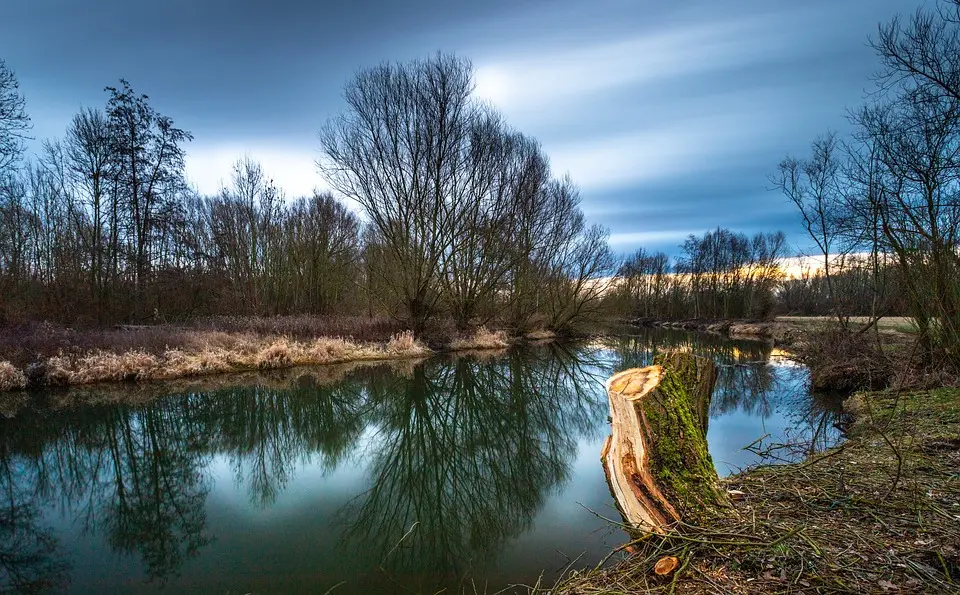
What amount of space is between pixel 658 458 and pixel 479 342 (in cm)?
1774

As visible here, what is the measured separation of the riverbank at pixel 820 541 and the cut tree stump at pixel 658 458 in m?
0.16

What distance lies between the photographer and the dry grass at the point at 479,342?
2038 cm

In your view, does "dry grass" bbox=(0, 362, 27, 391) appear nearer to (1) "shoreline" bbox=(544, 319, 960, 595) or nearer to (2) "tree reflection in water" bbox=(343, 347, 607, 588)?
(2) "tree reflection in water" bbox=(343, 347, 607, 588)

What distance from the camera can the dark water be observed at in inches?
132

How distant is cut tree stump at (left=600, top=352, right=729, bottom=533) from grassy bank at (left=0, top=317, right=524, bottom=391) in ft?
41.5

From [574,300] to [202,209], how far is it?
89.2ft

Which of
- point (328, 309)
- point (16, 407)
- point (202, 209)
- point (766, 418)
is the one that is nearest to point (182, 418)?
point (16, 407)

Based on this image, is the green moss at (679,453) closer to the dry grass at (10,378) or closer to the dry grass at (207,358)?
the dry grass at (207,358)

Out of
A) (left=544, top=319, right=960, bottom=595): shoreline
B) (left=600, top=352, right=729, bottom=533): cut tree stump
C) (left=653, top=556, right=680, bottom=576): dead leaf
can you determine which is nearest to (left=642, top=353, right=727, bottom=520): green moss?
(left=600, top=352, right=729, bottom=533): cut tree stump

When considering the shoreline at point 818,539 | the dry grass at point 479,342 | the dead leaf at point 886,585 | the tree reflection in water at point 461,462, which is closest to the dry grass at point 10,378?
the tree reflection in water at point 461,462

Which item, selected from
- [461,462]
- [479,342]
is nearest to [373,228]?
[479,342]

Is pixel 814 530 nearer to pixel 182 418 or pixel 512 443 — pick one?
pixel 512 443

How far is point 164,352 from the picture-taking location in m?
12.1

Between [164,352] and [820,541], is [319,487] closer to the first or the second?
[820,541]
